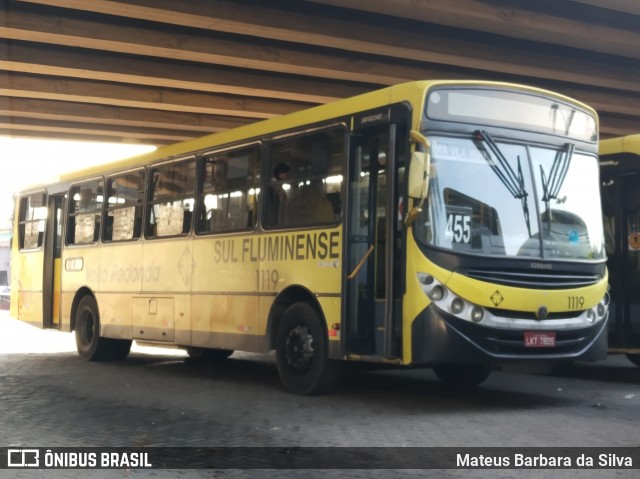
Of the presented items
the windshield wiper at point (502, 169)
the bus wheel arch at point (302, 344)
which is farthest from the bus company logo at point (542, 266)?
the bus wheel arch at point (302, 344)

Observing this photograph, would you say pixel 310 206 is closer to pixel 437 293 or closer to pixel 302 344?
pixel 302 344

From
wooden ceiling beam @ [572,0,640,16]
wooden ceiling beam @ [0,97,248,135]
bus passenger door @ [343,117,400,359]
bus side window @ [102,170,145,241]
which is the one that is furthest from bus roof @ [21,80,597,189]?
wooden ceiling beam @ [0,97,248,135]

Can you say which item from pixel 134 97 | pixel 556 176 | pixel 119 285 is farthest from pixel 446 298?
pixel 134 97

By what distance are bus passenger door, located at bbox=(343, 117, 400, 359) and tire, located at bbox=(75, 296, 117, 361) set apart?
6785 mm

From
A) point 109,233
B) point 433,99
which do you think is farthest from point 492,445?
point 109,233

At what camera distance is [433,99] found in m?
9.81

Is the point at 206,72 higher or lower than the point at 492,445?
higher

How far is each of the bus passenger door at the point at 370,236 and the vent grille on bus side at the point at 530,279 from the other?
0.89 metres

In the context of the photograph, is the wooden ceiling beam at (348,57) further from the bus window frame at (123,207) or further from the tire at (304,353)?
the tire at (304,353)

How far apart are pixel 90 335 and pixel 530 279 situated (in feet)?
28.9

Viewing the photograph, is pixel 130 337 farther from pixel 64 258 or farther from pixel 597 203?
pixel 597 203

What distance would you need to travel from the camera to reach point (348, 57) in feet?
55.9

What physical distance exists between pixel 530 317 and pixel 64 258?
9805 mm

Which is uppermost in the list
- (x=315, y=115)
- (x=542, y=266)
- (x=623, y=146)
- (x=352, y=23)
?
(x=352, y=23)
